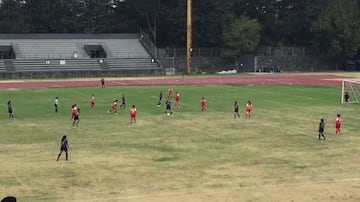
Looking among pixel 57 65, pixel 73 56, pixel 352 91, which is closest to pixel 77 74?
pixel 57 65

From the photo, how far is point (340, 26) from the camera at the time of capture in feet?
296

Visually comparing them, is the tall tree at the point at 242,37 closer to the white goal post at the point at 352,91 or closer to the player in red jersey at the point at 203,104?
the white goal post at the point at 352,91

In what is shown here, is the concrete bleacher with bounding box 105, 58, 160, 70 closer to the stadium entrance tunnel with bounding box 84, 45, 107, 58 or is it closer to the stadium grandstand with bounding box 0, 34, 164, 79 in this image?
the stadium grandstand with bounding box 0, 34, 164, 79

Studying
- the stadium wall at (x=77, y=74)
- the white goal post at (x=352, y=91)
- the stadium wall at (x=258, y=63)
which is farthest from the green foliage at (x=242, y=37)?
the white goal post at (x=352, y=91)

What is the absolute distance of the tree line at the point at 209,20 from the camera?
90750 mm

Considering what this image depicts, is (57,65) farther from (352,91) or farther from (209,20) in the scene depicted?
(352,91)

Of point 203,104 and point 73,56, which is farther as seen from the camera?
point 73,56

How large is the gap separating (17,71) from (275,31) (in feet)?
156

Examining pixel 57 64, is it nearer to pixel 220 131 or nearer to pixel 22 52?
pixel 22 52

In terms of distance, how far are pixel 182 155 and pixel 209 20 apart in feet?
225

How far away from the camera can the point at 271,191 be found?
19.5 m

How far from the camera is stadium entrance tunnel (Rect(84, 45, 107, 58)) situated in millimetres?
85375

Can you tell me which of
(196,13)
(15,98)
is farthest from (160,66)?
(15,98)

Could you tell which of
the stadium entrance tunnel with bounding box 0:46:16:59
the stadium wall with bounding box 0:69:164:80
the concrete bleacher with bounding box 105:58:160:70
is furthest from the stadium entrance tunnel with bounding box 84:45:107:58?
the stadium entrance tunnel with bounding box 0:46:16:59
